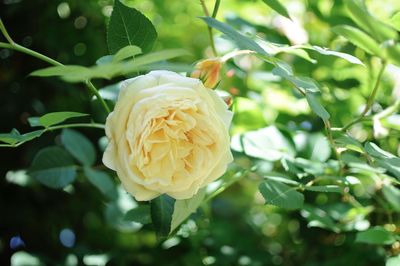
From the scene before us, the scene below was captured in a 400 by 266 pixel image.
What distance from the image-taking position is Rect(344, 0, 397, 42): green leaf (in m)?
0.49

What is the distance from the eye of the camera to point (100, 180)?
2.87ft

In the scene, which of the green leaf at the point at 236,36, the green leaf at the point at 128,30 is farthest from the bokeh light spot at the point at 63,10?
the green leaf at the point at 236,36

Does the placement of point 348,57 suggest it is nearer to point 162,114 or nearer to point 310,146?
point 162,114

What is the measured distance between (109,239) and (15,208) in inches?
7.6

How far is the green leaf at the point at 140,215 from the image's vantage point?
27.2 inches

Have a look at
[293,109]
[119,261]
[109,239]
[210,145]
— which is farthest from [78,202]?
[210,145]

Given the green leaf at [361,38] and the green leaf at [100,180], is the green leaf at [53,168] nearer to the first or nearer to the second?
the green leaf at [100,180]

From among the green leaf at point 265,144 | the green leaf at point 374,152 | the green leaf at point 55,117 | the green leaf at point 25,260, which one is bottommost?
the green leaf at point 25,260

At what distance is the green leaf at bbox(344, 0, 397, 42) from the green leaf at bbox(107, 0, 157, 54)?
22 cm

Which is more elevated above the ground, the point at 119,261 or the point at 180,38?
the point at 180,38

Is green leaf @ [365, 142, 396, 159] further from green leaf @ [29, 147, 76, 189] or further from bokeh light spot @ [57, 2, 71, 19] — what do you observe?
bokeh light spot @ [57, 2, 71, 19]

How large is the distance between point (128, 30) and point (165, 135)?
143mm

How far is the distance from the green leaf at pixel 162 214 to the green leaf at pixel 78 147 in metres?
0.29

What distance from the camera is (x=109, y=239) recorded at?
3.66ft
